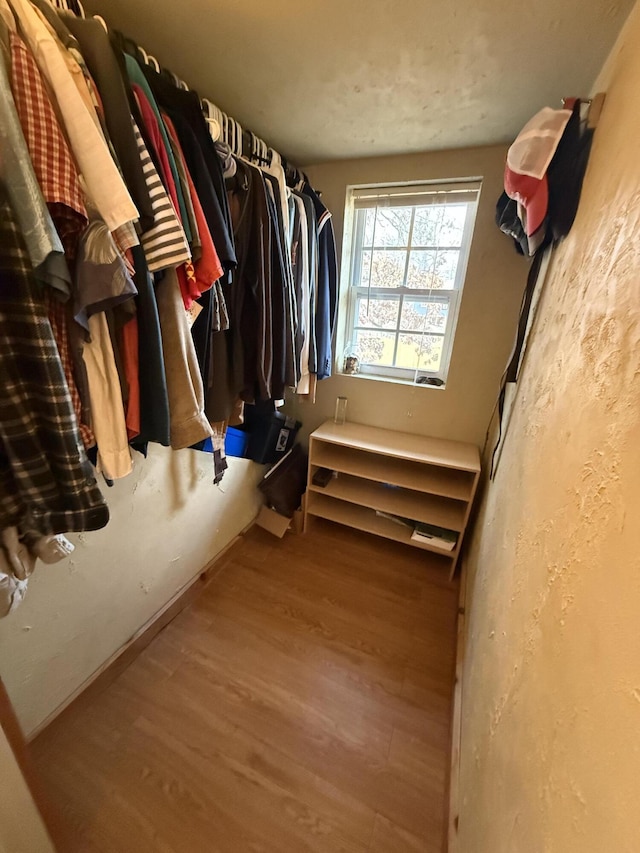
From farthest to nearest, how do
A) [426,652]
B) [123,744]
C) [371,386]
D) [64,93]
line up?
[371,386] < [426,652] < [123,744] < [64,93]

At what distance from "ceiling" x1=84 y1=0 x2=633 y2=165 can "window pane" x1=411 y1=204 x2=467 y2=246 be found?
1.22 feet

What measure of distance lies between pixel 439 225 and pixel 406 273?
0.28 meters

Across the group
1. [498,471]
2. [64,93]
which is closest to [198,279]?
[64,93]

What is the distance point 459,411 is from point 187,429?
1586 millimetres

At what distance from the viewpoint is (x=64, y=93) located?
66 cm

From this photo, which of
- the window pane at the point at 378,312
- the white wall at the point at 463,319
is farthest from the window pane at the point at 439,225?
the window pane at the point at 378,312

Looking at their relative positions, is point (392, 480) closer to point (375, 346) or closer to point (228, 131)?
point (375, 346)

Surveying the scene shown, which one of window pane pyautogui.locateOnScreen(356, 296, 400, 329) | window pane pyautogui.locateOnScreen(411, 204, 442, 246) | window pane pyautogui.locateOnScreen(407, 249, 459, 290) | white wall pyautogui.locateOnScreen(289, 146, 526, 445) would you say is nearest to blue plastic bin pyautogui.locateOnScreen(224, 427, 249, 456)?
white wall pyautogui.locateOnScreen(289, 146, 526, 445)

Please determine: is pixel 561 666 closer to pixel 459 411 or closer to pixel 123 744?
pixel 123 744

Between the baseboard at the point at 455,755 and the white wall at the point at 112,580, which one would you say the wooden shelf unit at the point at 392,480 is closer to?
the baseboard at the point at 455,755

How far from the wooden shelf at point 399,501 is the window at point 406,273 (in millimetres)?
709

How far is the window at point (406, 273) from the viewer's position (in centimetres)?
180

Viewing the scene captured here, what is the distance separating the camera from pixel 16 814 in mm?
737

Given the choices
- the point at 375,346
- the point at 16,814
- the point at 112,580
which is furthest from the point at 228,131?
the point at 16,814
